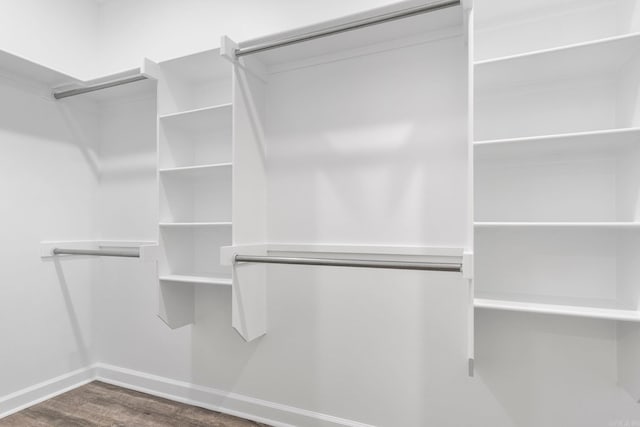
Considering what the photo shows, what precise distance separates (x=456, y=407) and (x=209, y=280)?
1.42m

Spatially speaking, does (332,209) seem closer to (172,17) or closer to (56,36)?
(172,17)

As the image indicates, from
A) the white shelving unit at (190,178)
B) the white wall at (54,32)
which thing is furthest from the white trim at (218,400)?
the white wall at (54,32)

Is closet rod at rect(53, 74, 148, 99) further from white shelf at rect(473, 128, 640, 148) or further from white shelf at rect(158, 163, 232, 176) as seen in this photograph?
white shelf at rect(473, 128, 640, 148)

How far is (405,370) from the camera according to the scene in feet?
5.86

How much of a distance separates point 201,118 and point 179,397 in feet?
6.01

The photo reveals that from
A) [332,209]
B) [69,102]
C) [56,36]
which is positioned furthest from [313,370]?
[56,36]

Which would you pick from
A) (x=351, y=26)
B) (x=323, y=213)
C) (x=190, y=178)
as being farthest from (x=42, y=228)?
(x=351, y=26)

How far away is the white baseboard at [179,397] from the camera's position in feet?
6.58

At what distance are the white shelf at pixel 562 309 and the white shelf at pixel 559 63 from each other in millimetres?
953

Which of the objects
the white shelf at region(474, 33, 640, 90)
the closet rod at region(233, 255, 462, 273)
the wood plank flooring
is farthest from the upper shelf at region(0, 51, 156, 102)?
the wood plank flooring

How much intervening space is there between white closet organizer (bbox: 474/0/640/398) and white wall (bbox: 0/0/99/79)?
8.93ft

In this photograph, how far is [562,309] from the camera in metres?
1.34

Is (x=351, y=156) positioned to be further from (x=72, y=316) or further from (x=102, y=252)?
(x=72, y=316)

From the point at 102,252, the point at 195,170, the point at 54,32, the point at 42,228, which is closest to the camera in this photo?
the point at 195,170
